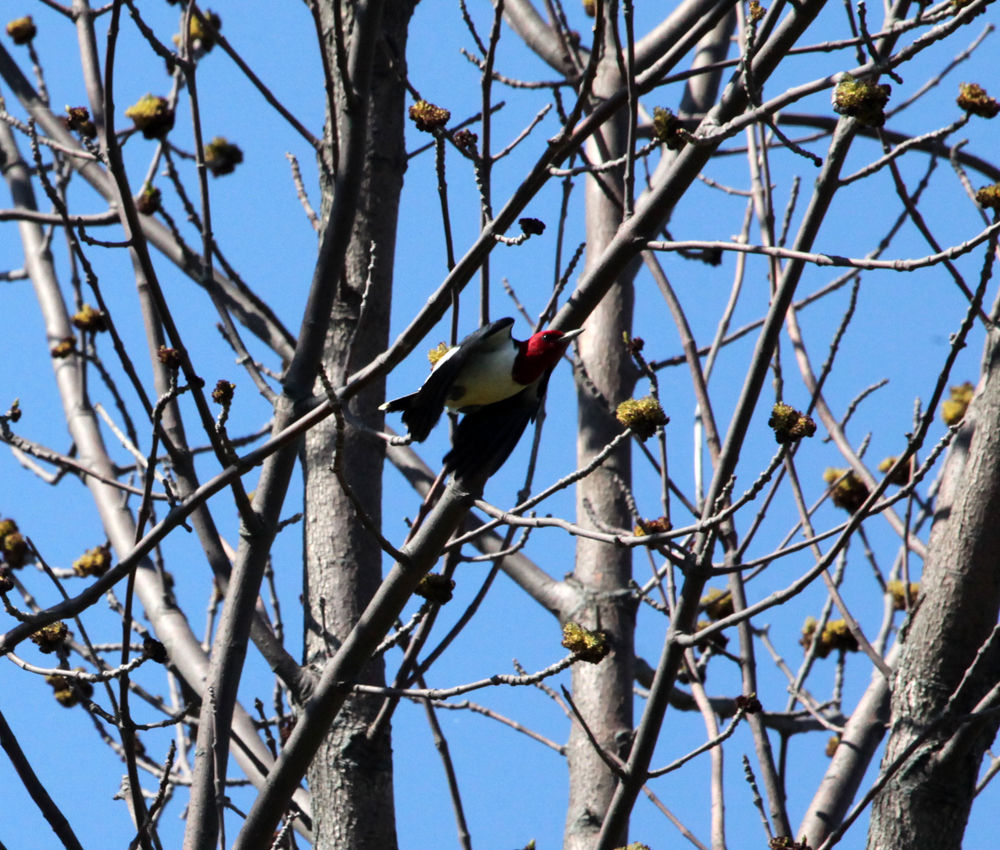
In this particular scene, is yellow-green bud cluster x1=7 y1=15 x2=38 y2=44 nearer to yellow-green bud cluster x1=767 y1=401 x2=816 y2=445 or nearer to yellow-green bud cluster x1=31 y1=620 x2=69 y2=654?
yellow-green bud cluster x1=31 y1=620 x2=69 y2=654

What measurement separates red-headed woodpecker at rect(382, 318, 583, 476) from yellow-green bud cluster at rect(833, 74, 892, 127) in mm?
766

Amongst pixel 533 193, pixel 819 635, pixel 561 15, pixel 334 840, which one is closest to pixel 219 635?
pixel 334 840

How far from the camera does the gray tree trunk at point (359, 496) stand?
3.00 metres

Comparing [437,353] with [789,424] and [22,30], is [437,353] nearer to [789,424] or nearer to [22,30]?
[789,424]

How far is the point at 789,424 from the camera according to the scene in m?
2.22

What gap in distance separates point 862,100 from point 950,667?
61.4 inches

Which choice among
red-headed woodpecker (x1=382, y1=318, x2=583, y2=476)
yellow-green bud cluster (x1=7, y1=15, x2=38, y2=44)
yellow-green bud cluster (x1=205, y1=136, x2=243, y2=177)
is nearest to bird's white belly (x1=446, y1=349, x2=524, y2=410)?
red-headed woodpecker (x1=382, y1=318, x2=583, y2=476)

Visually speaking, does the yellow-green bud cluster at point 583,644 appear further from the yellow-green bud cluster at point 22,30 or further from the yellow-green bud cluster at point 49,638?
the yellow-green bud cluster at point 22,30

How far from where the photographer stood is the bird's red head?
8.27 feet

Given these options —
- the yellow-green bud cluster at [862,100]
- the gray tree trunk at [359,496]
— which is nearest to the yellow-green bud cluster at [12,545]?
the gray tree trunk at [359,496]

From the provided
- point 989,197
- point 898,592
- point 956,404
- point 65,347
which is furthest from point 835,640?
point 65,347

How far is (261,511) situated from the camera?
8.77 feet

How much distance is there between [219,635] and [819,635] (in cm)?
197

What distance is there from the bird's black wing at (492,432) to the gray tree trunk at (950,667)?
1.14 m
